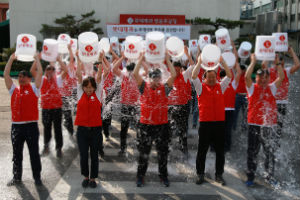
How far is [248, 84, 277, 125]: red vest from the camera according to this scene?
4621 millimetres

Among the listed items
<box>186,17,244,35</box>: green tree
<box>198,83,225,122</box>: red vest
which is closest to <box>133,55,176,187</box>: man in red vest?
<box>198,83,225,122</box>: red vest

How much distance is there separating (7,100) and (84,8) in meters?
14.1

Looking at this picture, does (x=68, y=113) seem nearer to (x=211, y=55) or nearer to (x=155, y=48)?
(x=155, y=48)

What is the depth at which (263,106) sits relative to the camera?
4.62m

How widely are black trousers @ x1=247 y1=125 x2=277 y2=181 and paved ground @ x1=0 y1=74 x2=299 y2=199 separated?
0.80 feet

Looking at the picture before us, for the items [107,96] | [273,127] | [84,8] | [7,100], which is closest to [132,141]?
[107,96]

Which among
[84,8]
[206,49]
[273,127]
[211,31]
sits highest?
[84,8]

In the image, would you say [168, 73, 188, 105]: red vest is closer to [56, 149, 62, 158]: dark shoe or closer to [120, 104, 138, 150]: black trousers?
[120, 104, 138, 150]: black trousers

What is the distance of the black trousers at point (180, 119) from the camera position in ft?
20.0

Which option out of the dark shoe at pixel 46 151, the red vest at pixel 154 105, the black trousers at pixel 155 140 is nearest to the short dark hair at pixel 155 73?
the red vest at pixel 154 105

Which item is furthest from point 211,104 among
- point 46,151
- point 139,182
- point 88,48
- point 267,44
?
point 46,151

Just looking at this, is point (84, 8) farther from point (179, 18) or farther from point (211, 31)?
point (211, 31)

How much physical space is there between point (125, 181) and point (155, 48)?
215 cm

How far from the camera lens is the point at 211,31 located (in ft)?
76.5
